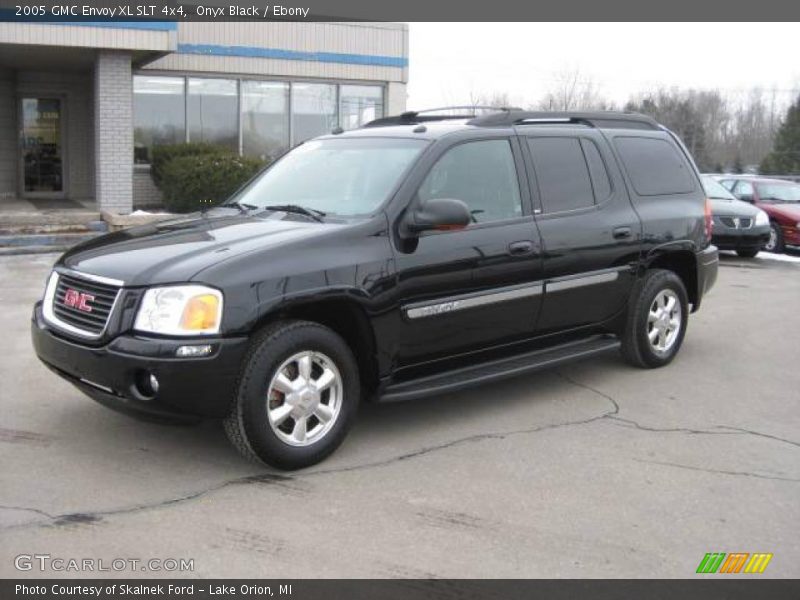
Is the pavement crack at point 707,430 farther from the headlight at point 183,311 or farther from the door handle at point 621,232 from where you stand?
the headlight at point 183,311

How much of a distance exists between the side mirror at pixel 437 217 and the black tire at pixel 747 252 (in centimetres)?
1132

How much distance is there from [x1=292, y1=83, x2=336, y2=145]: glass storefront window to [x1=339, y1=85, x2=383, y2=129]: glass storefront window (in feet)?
0.81

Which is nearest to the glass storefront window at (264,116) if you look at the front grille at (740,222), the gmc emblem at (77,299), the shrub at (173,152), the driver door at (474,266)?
the shrub at (173,152)

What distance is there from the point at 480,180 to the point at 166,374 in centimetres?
242

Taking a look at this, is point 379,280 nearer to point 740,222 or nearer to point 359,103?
point 740,222

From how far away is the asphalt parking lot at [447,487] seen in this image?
141 inches

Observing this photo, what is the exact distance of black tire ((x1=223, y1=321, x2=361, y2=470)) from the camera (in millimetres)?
4211

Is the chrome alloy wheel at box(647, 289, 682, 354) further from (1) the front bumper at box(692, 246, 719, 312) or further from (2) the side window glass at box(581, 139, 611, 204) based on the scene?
(2) the side window glass at box(581, 139, 611, 204)

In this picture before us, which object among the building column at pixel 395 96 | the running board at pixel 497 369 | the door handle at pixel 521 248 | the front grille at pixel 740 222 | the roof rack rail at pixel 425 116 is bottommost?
the running board at pixel 497 369

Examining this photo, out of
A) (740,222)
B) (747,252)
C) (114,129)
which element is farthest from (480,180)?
(747,252)

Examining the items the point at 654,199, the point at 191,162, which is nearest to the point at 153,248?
the point at 654,199

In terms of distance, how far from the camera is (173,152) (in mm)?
16578

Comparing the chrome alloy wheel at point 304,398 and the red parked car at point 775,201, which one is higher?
the red parked car at point 775,201
